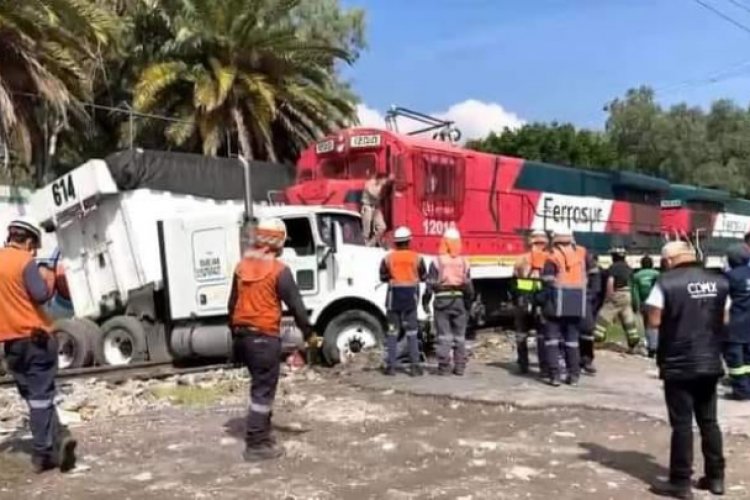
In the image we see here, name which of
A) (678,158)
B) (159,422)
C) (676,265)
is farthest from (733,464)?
(678,158)

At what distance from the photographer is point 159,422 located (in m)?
9.05

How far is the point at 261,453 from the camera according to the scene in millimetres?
7340

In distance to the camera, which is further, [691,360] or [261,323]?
[261,323]

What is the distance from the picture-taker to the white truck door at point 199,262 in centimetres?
1391

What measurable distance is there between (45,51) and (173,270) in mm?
5551

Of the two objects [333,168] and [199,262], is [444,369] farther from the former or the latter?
[333,168]

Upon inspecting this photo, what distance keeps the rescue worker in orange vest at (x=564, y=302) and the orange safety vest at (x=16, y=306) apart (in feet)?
19.1

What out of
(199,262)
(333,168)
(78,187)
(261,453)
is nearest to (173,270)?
(199,262)

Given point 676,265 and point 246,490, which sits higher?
point 676,265

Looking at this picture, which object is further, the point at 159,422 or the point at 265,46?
the point at 265,46

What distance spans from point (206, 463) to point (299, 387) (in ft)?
12.9

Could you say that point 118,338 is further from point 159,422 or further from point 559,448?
point 559,448

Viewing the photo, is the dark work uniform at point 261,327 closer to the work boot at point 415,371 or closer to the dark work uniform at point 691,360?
the dark work uniform at point 691,360

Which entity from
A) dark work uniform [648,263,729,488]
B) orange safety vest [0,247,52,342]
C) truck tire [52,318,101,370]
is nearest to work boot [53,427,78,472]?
orange safety vest [0,247,52,342]
